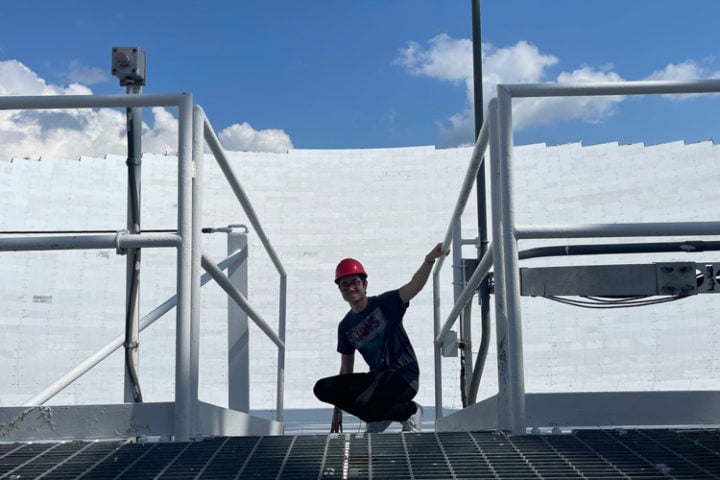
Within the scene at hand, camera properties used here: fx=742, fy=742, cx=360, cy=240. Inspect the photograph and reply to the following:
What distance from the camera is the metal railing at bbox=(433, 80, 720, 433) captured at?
179 cm

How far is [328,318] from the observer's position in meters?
11.8

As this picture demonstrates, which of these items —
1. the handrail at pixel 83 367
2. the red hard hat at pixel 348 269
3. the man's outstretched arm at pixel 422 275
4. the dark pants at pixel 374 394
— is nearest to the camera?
the handrail at pixel 83 367

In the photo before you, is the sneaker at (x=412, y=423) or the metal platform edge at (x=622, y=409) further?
the sneaker at (x=412, y=423)

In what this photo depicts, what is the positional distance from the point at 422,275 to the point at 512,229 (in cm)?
133

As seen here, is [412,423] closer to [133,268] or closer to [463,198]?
[463,198]

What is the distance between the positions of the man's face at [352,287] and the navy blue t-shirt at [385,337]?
0.09m

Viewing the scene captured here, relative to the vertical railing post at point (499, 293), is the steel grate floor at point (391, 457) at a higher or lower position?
lower

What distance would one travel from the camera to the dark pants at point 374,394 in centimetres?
312

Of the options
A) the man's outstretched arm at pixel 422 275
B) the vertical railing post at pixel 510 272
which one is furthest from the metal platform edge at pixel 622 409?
the man's outstretched arm at pixel 422 275

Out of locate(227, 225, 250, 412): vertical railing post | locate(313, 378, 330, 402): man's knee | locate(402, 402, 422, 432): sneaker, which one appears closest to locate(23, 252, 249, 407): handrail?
locate(313, 378, 330, 402): man's knee

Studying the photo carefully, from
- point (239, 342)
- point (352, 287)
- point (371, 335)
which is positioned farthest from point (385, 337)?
point (239, 342)

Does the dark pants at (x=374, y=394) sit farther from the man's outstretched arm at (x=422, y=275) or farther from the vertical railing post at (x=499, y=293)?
the vertical railing post at (x=499, y=293)

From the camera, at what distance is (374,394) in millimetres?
3117

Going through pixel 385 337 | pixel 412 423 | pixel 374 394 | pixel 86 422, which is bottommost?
pixel 412 423
